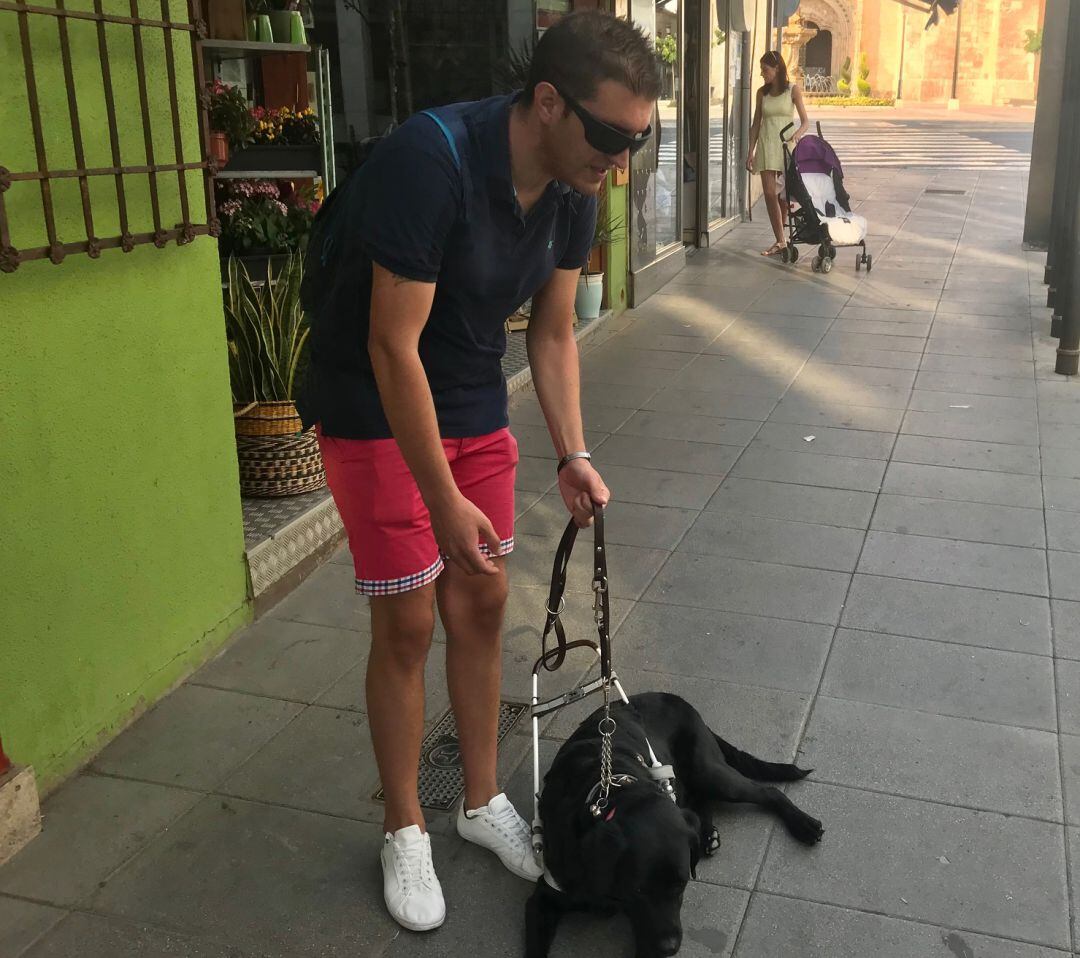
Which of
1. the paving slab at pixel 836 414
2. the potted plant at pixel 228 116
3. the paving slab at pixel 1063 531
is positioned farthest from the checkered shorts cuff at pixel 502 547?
the paving slab at pixel 836 414

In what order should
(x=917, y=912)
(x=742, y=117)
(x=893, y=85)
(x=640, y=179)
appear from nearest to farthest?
(x=917, y=912)
(x=640, y=179)
(x=742, y=117)
(x=893, y=85)

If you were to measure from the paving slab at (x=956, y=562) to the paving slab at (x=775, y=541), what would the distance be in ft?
0.29

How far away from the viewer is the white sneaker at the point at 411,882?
265cm

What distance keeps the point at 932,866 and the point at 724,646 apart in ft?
4.12

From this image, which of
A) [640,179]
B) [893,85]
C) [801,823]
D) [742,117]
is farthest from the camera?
[893,85]

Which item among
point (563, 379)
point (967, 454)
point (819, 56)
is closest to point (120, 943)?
point (563, 379)

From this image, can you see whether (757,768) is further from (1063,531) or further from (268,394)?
(268,394)

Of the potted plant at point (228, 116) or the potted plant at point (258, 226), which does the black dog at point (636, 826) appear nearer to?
the potted plant at point (258, 226)

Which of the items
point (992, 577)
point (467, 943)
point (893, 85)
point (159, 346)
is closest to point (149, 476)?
point (159, 346)

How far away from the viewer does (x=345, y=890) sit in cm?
279

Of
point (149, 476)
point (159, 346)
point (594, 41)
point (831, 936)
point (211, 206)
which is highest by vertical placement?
point (594, 41)

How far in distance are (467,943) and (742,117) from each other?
13.3 m

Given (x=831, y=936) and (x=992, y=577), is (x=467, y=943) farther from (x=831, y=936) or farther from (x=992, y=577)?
(x=992, y=577)

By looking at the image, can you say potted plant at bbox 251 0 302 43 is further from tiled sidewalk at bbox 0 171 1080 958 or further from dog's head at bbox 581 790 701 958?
dog's head at bbox 581 790 701 958
